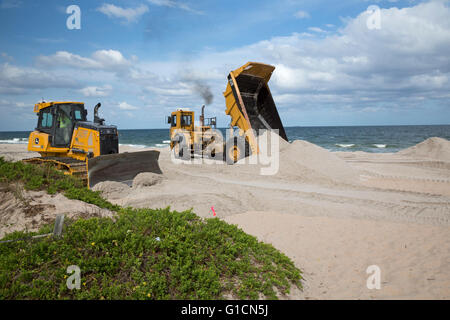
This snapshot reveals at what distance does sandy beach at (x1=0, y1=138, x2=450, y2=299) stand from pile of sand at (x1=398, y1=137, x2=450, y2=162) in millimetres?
3975

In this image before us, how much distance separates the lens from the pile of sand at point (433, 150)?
17.6m

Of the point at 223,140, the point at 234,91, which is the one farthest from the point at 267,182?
the point at 223,140

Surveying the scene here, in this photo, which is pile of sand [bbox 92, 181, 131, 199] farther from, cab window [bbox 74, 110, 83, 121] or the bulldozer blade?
cab window [bbox 74, 110, 83, 121]

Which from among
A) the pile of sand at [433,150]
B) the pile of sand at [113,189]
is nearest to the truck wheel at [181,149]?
the pile of sand at [113,189]

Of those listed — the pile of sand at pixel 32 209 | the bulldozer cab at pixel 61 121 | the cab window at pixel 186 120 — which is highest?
the cab window at pixel 186 120

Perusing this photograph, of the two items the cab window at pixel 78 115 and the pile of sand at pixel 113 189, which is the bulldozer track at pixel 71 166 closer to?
the pile of sand at pixel 113 189

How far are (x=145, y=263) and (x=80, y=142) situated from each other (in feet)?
23.7

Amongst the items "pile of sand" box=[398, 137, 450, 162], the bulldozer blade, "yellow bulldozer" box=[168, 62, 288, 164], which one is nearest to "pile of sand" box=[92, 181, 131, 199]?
the bulldozer blade

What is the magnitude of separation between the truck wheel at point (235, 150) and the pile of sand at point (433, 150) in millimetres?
12234

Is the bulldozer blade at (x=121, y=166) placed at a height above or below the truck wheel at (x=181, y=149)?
below

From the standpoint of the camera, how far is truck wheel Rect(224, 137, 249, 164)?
14117mm

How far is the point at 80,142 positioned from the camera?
374 inches

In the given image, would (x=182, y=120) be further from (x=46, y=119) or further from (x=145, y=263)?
(x=145, y=263)
